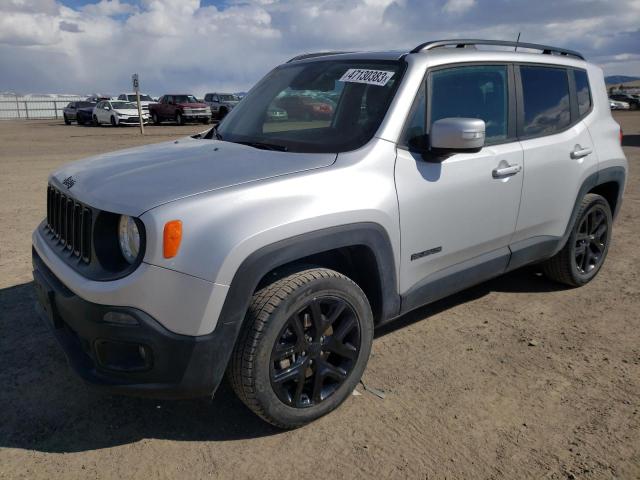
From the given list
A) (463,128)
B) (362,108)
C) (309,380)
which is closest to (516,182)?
(463,128)

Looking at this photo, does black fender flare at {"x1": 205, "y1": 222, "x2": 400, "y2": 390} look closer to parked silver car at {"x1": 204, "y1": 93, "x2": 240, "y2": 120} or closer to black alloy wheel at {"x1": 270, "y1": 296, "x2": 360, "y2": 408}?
black alloy wheel at {"x1": 270, "y1": 296, "x2": 360, "y2": 408}

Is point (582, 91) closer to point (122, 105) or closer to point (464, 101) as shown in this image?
point (464, 101)

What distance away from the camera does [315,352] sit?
2.80m

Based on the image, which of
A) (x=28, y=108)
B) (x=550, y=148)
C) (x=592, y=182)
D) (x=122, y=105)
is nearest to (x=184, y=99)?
(x=122, y=105)

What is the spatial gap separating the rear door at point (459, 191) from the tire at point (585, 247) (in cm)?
98

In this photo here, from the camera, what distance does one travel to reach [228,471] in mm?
2520

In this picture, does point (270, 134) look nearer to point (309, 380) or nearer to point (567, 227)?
point (309, 380)

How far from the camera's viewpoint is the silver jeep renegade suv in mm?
2367

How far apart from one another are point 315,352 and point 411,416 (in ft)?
2.03

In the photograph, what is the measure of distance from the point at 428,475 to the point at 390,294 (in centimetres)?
94

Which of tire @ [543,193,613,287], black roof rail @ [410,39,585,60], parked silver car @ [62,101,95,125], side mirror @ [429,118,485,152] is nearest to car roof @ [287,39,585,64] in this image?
black roof rail @ [410,39,585,60]

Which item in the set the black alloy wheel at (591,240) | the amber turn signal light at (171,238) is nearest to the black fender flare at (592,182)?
the black alloy wheel at (591,240)

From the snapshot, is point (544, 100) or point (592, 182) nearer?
point (544, 100)

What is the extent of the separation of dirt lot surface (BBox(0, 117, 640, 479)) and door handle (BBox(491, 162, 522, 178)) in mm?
1105
